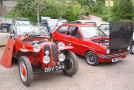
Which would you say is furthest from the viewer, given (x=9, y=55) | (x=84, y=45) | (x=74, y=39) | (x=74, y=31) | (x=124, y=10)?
(x=124, y=10)

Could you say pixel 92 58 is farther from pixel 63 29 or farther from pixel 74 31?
pixel 63 29

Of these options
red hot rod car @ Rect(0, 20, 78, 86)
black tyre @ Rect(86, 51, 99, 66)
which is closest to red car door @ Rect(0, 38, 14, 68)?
red hot rod car @ Rect(0, 20, 78, 86)

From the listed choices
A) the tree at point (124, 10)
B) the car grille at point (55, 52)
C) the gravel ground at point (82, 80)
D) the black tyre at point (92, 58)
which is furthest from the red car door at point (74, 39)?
the tree at point (124, 10)

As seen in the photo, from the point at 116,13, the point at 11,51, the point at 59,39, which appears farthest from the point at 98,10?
the point at 11,51

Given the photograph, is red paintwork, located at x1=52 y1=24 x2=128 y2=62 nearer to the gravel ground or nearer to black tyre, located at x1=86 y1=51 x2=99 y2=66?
black tyre, located at x1=86 y1=51 x2=99 y2=66

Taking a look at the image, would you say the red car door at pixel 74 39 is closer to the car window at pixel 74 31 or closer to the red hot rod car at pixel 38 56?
the car window at pixel 74 31

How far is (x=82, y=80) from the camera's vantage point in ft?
14.5

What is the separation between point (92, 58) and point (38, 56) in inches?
94.1

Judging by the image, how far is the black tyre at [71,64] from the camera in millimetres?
4383

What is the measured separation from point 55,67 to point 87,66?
2.03 m

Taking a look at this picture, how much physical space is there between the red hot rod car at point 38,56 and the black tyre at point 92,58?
144 centimetres

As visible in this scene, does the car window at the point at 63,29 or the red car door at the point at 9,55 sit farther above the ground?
the car window at the point at 63,29

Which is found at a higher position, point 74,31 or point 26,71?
point 74,31

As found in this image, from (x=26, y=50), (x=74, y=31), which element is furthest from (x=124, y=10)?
(x=26, y=50)
